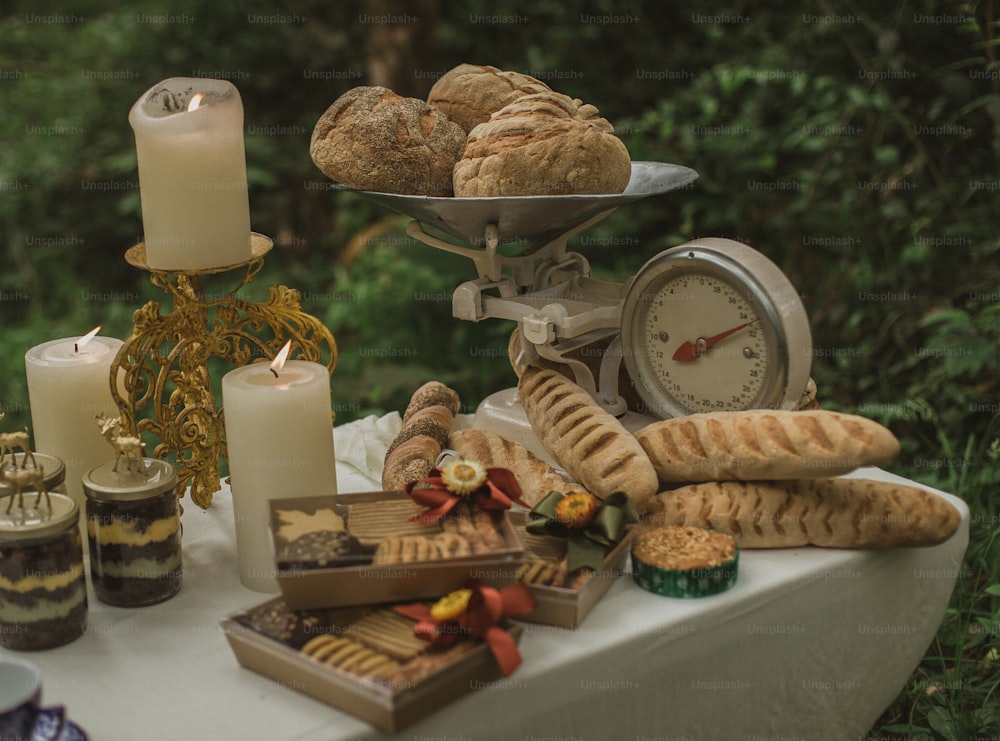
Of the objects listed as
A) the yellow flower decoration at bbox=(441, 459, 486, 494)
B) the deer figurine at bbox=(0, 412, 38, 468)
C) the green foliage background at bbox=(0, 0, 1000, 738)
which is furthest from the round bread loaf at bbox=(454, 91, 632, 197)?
the green foliage background at bbox=(0, 0, 1000, 738)

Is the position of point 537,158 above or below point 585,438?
above

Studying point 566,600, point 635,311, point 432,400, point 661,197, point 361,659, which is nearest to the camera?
point 361,659

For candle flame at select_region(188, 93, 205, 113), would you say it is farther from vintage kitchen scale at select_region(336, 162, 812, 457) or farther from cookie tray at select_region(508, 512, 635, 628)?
cookie tray at select_region(508, 512, 635, 628)

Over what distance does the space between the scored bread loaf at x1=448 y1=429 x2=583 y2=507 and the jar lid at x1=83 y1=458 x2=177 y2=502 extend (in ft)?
1.29

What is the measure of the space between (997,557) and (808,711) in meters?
0.91

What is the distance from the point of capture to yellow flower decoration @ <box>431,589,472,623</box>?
87 centimetres

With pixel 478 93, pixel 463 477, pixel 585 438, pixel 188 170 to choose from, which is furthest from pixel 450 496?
pixel 478 93

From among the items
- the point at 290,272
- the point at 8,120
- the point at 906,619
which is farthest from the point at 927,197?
the point at 8,120

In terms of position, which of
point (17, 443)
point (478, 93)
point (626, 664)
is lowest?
point (626, 664)

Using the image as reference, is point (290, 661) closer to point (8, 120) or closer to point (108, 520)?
point (108, 520)

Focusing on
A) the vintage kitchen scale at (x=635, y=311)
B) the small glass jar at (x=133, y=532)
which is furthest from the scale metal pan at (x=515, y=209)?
the small glass jar at (x=133, y=532)

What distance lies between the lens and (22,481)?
0.92 m

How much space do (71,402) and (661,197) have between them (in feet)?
8.65

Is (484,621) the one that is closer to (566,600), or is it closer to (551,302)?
(566,600)
